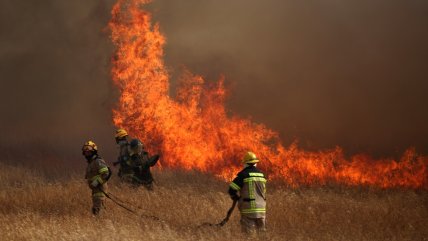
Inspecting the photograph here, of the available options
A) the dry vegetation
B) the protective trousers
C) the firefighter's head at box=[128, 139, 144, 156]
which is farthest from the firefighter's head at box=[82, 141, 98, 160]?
the protective trousers

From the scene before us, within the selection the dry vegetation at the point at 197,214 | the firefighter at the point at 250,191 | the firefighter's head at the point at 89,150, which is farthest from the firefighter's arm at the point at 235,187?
the firefighter's head at the point at 89,150

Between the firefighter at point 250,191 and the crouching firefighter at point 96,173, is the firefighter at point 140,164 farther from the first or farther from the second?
the firefighter at point 250,191

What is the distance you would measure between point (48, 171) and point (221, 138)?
651 cm

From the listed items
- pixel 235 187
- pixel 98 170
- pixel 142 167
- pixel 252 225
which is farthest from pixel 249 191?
pixel 142 167

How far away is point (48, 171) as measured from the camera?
768 inches

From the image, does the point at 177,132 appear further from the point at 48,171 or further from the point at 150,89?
the point at 48,171

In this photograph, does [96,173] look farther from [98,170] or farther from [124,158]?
[124,158]

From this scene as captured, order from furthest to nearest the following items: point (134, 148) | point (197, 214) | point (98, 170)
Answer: point (134, 148)
point (197, 214)
point (98, 170)

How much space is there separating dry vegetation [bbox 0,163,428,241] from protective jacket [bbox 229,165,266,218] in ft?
1.60

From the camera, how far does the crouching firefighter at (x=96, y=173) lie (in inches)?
429

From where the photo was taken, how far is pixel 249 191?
9.15 meters

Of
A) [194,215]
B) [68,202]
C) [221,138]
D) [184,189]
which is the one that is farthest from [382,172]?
[68,202]

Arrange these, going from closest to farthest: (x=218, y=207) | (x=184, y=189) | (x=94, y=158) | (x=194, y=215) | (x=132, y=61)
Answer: (x=94, y=158) < (x=194, y=215) < (x=218, y=207) < (x=184, y=189) < (x=132, y=61)

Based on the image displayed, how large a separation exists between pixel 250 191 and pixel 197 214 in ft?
10.6
